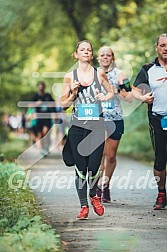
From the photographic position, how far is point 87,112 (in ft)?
33.2

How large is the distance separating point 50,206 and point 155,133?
1.68 m

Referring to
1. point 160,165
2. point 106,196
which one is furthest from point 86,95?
point 106,196

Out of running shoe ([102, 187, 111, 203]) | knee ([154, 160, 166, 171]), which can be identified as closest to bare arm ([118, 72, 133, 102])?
knee ([154, 160, 166, 171])

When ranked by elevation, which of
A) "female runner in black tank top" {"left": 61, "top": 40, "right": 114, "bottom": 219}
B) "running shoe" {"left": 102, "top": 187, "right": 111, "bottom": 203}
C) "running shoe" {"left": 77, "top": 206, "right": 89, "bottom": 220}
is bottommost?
"running shoe" {"left": 102, "top": 187, "right": 111, "bottom": 203}

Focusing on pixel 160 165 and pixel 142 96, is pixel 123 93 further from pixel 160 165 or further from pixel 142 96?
pixel 160 165

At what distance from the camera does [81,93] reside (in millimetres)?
10164

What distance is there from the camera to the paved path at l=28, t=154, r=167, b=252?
26.9ft

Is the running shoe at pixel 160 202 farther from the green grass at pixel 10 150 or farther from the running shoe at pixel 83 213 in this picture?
the green grass at pixel 10 150

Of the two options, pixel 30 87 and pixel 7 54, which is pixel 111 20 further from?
pixel 30 87

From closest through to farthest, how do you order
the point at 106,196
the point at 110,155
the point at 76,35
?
1. the point at 106,196
2. the point at 110,155
3. the point at 76,35

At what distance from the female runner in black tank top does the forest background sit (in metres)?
8.02

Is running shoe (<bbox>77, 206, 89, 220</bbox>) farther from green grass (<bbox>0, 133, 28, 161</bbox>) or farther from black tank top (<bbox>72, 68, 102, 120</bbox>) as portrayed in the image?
green grass (<bbox>0, 133, 28, 161</bbox>)

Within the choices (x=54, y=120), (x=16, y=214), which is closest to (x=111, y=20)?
(x=54, y=120)

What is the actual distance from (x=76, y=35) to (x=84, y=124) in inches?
846
